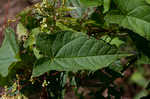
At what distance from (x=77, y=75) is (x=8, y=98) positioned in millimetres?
446

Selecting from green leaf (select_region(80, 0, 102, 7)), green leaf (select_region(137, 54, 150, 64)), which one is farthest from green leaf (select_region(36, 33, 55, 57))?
green leaf (select_region(137, 54, 150, 64))

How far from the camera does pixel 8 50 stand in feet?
4.78

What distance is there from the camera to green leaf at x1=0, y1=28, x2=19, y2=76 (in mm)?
1398

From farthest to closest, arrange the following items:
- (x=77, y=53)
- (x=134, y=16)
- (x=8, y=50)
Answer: (x=8, y=50) → (x=134, y=16) → (x=77, y=53)

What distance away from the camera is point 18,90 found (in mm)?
1271

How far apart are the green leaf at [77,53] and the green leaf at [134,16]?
0.60 ft

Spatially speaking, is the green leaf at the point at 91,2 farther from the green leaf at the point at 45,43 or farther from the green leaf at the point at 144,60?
the green leaf at the point at 144,60

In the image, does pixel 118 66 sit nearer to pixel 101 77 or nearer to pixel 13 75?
pixel 101 77

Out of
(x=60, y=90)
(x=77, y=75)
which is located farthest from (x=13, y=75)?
(x=77, y=75)

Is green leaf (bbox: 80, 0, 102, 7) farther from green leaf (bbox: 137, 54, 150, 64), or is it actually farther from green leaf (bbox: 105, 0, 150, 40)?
green leaf (bbox: 137, 54, 150, 64)

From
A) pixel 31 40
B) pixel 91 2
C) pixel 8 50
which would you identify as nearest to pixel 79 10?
pixel 91 2

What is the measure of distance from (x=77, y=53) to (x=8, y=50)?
0.55 meters

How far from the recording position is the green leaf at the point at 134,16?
1.19 metres

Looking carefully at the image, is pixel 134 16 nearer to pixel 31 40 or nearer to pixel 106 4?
pixel 106 4
